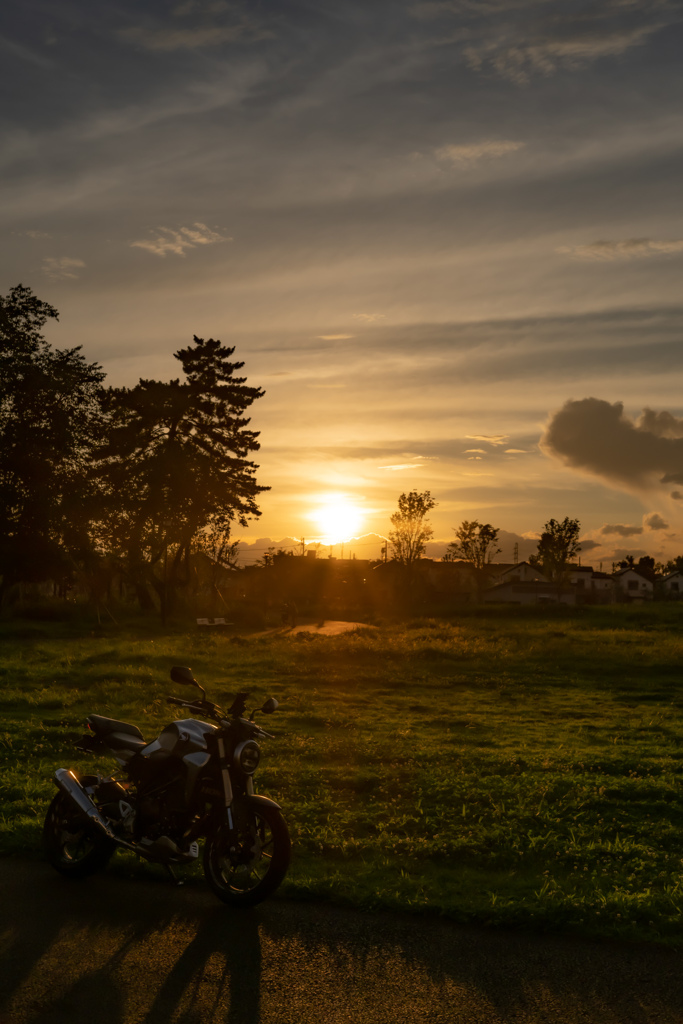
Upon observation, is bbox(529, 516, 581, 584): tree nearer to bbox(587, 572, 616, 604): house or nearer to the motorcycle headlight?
bbox(587, 572, 616, 604): house

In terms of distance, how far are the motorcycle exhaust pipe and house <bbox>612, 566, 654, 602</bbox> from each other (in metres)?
131

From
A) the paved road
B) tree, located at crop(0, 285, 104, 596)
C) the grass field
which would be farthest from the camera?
tree, located at crop(0, 285, 104, 596)

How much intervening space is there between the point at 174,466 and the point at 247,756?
132 feet

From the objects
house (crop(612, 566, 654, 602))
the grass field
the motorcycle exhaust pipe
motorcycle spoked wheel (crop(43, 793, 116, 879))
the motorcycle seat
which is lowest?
the grass field

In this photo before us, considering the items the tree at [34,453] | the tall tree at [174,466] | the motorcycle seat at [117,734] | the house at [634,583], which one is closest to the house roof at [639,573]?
the house at [634,583]

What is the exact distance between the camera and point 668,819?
8.71 meters

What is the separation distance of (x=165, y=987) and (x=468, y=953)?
187 cm

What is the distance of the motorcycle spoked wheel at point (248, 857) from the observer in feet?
18.6

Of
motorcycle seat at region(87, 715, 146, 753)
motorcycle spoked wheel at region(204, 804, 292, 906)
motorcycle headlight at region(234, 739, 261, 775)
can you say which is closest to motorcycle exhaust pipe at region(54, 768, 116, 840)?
motorcycle seat at region(87, 715, 146, 753)

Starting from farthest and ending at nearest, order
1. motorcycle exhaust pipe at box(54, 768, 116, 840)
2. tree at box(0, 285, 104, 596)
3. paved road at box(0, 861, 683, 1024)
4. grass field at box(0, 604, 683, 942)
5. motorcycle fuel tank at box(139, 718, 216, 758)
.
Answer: tree at box(0, 285, 104, 596), grass field at box(0, 604, 683, 942), motorcycle exhaust pipe at box(54, 768, 116, 840), motorcycle fuel tank at box(139, 718, 216, 758), paved road at box(0, 861, 683, 1024)

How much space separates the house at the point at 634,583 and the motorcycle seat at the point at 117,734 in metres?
131

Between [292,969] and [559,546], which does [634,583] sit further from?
[292,969]

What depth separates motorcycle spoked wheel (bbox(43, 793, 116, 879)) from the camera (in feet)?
20.4

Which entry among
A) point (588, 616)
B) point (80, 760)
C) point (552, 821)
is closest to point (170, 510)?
point (588, 616)
